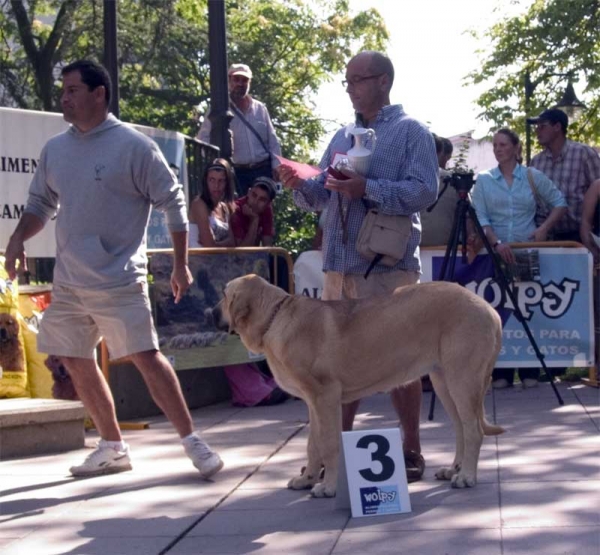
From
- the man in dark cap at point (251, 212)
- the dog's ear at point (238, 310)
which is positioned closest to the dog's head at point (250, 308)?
the dog's ear at point (238, 310)

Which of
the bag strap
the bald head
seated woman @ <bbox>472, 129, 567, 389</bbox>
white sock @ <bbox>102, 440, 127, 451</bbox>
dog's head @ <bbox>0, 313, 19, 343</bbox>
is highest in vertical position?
the bag strap

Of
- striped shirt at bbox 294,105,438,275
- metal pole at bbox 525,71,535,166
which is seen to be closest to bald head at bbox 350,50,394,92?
striped shirt at bbox 294,105,438,275

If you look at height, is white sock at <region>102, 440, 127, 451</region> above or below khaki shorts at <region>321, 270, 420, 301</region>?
below

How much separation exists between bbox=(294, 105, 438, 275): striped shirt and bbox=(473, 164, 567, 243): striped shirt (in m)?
3.81

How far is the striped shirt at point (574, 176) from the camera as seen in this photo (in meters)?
10.4

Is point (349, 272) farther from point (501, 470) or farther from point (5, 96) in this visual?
point (5, 96)

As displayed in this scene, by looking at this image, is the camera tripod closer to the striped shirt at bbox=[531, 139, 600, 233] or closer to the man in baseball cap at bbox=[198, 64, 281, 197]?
the striped shirt at bbox=[531, 139, 600, 233]

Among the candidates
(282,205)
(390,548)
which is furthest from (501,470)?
(282,205)

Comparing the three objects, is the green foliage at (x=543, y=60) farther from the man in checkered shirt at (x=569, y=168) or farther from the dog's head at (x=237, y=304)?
the dog's head at (x=237, y=304)

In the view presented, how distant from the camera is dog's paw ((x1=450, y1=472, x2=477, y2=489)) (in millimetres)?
5938

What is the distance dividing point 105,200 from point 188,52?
72.2ft

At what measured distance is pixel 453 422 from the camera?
20.3 feet

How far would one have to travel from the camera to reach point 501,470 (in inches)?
252

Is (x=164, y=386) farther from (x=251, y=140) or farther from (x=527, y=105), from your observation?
(x=527, y=105)
